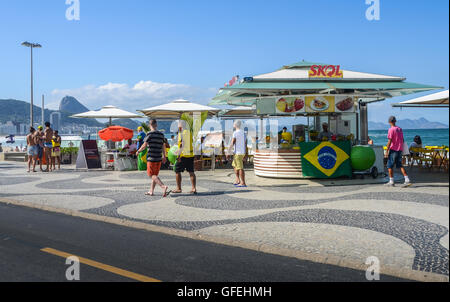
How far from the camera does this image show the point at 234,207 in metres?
8.62

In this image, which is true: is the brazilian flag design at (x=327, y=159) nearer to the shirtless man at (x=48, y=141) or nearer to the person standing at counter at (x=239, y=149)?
the person standing at counter at (x=239, y=149)

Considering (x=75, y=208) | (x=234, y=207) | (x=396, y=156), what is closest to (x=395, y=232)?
(x=234, y=207)

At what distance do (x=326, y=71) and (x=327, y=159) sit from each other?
2.62m

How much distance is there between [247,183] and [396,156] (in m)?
4.30

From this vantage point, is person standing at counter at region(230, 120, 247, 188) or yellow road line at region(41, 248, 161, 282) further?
person standing at counter at region(230, 120, 247, 188)

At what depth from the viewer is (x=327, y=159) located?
12.5m

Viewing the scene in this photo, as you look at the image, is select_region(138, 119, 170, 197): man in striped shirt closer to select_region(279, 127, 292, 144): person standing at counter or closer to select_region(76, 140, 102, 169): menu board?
select_region(279, 127, 292, 144): person standing at counter

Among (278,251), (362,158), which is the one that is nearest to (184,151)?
(278,251)

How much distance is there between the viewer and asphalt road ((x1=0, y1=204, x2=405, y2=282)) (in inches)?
175

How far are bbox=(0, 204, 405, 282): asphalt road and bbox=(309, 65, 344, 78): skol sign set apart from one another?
780 centimetres

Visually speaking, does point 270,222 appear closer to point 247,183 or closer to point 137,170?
point 247,183

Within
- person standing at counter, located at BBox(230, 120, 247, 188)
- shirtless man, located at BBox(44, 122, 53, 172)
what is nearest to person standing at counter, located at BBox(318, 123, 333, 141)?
person standing at counter, located at BBox(230, 120, 247, 188)

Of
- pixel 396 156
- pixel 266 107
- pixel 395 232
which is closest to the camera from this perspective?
pixel 395 232
